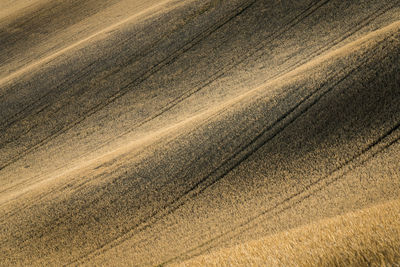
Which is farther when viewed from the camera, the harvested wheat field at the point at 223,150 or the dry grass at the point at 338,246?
the harvested wheat field at the point at 223,150

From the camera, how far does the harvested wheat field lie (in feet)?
20.7

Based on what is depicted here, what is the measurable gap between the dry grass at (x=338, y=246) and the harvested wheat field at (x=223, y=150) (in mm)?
22

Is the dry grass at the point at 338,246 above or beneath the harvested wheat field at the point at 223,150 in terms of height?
above

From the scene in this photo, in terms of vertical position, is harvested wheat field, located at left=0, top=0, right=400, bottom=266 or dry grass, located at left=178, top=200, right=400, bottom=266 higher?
dry grass, located at left=178, top=200, right=400, bottom=266

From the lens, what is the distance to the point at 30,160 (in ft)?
40.9

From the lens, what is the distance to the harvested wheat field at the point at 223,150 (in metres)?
6.32

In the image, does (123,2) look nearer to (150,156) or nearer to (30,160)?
(30,160)

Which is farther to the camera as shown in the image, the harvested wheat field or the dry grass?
the harvested wheat field

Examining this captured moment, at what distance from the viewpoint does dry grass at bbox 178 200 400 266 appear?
324cm

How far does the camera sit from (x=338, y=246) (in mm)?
3570

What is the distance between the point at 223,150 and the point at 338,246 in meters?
5.10

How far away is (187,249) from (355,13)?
10.3 meters

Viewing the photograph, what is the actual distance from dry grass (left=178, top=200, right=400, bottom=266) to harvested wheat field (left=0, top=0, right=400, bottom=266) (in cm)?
2

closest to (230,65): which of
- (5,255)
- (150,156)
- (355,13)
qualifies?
(355,13)
